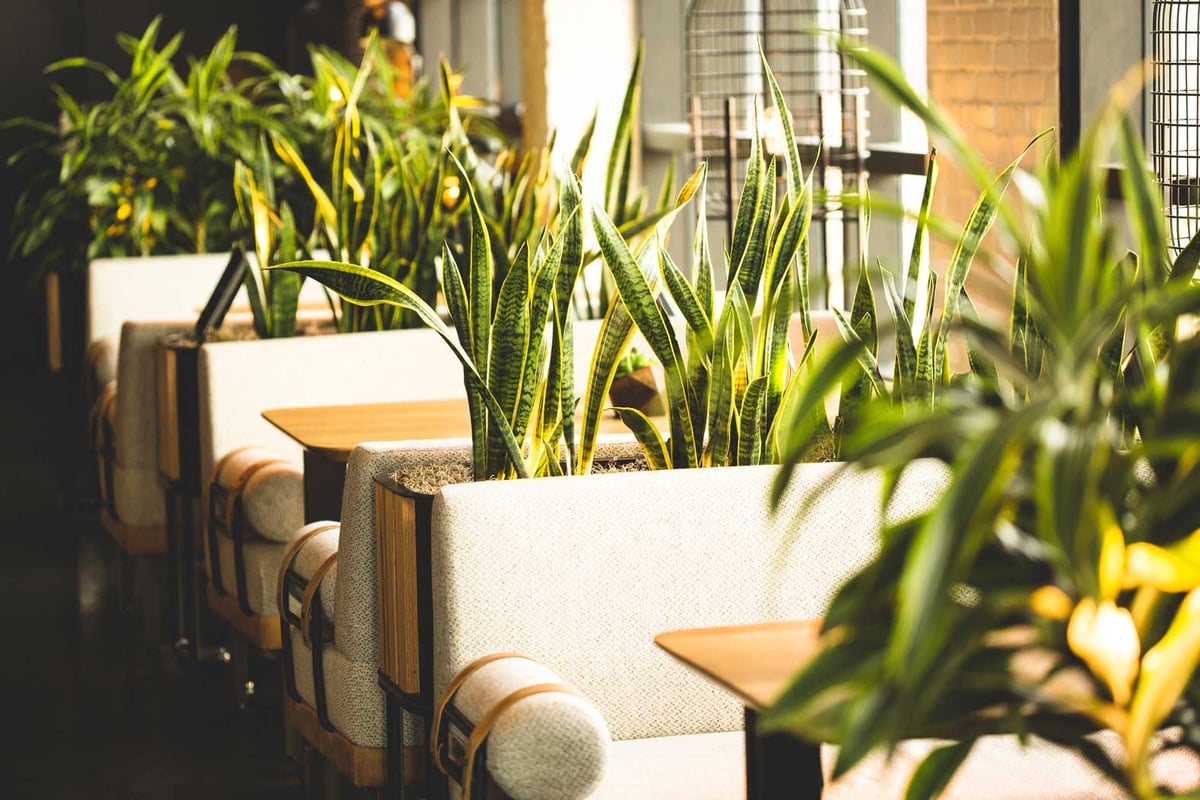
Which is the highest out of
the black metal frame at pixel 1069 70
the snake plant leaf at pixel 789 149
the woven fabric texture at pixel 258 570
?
the black metal frame at pixel 1069 70

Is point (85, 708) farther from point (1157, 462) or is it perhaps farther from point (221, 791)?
point (1157, 462)

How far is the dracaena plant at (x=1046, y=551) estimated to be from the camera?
89 cm

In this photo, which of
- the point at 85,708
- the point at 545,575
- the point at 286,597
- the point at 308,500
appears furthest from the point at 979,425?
the point at 85,708

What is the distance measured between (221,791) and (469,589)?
126 centimetres

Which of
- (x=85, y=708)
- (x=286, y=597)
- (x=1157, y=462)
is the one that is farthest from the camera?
(x=85, y=708)

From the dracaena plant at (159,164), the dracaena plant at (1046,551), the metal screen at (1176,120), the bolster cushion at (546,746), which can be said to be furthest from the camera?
the dracaena plant at (159,164)

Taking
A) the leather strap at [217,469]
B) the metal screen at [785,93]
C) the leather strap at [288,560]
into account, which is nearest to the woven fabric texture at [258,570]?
the leather strap at [217,469]

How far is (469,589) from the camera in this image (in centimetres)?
192

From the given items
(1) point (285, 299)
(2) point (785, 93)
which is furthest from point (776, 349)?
(2) point (785, 93)

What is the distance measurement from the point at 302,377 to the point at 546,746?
1971mm

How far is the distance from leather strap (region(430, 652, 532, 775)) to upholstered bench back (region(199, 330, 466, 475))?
1600 millimetres

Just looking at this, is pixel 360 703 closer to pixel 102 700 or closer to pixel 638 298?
pixel 638 298

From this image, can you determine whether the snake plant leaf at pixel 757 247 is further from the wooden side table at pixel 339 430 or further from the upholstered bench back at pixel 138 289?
the upholstered bench back at pixel 138 289

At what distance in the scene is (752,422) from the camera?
2158 mm
